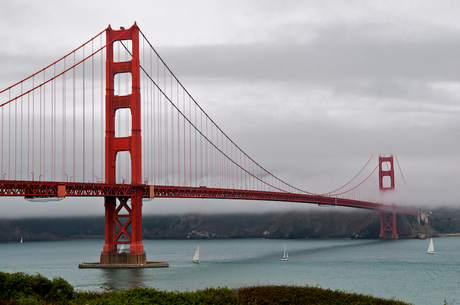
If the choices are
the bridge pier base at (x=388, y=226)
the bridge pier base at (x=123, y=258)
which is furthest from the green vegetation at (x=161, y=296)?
the bridge pier base at (x=388, y=226)

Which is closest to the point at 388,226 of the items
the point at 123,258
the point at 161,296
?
the point at 123,258

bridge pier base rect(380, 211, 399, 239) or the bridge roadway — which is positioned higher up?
the bridge roadway

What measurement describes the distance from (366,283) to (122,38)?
100ft

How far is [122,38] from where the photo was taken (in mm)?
51531

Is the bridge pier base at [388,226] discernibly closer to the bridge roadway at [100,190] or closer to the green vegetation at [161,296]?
the bridge roadway at [100,190]

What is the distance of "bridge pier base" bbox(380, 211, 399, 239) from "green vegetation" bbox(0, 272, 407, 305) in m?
113

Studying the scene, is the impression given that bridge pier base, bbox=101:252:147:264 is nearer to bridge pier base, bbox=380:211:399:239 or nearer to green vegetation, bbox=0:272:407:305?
green vegetation, bbox=0:272:407:305

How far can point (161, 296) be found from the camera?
21.8 metres

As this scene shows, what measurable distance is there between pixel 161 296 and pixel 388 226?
129m

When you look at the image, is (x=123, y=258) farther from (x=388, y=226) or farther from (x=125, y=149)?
(x=388, y=226)

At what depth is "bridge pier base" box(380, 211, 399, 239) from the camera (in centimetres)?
13362

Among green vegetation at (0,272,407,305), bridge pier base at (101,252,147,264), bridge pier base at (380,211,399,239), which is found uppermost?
green vegetation at (0,272,407,305)

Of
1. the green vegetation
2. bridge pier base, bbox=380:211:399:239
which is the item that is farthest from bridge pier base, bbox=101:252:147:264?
bridge pier base, bbox=380:211:399:239

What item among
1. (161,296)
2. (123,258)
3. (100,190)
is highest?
(100,190)
